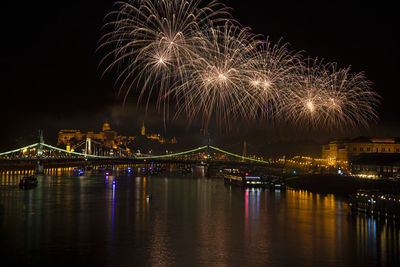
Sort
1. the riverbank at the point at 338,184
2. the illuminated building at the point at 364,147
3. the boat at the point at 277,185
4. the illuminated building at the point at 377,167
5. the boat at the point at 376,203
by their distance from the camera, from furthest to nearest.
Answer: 1. the illuminated building at the point at 364,147
2. the boat at the point at 277,185
3. the illuminated building at the point at 377,167
4. the riverbank at the point at 338,184
5. the boat at the point at 376,203

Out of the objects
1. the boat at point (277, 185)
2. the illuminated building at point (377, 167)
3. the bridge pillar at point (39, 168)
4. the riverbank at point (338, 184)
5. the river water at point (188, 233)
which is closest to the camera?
the river water at point (188, 233)

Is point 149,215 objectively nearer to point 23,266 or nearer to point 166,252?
point 166,252

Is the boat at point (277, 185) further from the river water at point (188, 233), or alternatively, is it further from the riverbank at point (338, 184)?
the river water at point (188, 233)

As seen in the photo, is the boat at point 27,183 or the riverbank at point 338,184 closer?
the riverbank at point 338,184

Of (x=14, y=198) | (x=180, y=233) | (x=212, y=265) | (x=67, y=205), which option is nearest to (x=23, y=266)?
(x=212, y=265)

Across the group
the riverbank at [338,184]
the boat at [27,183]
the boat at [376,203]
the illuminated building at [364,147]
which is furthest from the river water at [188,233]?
the illuminated building at [364,147]

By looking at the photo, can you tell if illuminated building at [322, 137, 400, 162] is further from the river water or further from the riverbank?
the river water

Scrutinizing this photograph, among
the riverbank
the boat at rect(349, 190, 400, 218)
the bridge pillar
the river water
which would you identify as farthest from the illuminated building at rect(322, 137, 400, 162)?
the boat at rect(349, 190, 400, 218)
